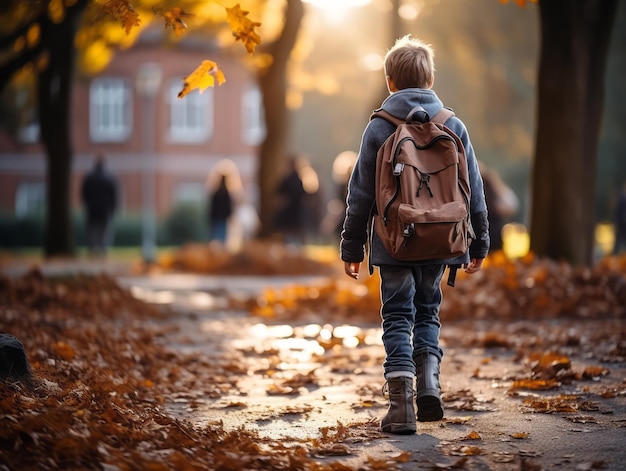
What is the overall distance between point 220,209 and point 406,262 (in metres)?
18.7

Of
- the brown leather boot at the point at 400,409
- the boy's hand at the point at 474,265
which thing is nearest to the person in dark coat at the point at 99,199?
the boy's hand at the point at 474,265

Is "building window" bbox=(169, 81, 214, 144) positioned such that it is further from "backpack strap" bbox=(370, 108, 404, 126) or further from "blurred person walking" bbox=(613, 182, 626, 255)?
"backpack strap" bbox=(370, 108, 404, 126)

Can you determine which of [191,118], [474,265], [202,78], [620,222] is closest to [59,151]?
[620,222]

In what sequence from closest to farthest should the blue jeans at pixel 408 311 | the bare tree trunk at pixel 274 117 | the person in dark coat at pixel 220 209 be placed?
the blue jeans at pixel 408 311
the bare tree trunk at pixel 274 117
the person in dark coat at pixel 220 209

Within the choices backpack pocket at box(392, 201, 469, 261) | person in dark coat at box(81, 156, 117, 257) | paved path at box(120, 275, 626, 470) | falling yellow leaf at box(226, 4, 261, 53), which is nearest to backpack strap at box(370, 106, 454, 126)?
backpack pocket at box(392, 201, 469, 261)

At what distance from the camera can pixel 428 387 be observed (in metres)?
5.44

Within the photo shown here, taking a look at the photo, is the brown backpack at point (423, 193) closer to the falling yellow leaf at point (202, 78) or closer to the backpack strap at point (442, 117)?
the backpack strap at point (442, 117)

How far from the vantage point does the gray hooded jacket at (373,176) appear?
207 inches

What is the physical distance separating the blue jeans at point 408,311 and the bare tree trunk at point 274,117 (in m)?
17.0

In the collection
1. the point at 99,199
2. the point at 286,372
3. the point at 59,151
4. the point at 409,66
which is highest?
the point at 59,151

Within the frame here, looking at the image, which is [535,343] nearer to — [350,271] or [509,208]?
[350,271]

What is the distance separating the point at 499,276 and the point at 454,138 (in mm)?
6211

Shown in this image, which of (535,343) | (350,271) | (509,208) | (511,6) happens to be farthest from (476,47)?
(350,271)

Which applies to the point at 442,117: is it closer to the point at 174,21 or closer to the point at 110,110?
the point at 174,21
